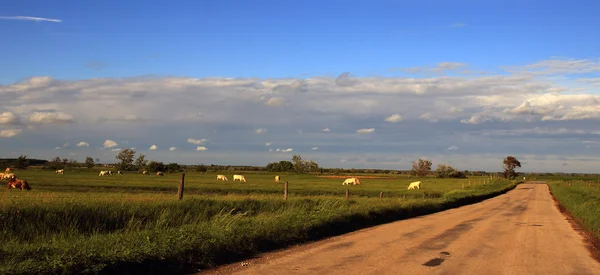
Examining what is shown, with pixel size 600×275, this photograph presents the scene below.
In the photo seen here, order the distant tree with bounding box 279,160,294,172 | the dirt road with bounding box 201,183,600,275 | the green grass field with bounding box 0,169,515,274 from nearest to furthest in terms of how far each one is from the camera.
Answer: the green grass field with bounding box 0,169,515,274 → the dirt road with bounding box 201,183,600,275 → the distant tree with bounding box 279,160,294,172

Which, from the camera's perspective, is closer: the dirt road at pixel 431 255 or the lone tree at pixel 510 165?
the dirt road at pixel 431 255

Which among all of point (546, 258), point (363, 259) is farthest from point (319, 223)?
point (546, 258)

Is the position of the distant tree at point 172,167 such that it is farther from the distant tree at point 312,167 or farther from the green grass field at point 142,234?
the green grass field at point 142,234

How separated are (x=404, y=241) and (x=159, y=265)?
7806 mm

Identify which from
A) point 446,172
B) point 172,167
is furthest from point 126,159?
point 446,172

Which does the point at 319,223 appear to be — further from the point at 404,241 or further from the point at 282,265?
the point at 282,265

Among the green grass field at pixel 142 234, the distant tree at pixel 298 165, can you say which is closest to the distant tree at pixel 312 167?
the distant tree at pixel 298 165

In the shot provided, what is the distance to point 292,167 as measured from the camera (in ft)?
620

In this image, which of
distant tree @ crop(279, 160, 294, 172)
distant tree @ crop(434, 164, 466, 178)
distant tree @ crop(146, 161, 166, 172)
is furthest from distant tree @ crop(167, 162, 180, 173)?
distant tree @ crop(434, 164, 466, 178)

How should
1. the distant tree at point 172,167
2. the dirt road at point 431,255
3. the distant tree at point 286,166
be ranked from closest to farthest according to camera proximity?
the dirt road at point 431,255
the distant tree at point 172,167
the distant tree at point 286,166

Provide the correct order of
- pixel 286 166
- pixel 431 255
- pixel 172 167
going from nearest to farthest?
pixel 431 255, pixel 172 167, pixel 286 166

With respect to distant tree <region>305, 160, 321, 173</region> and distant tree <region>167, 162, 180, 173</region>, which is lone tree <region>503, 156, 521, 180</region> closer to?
distant tree <region>305, 160, 321, 173</region>

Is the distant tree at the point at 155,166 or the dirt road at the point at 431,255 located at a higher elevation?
the distant tree at the point at 155,166

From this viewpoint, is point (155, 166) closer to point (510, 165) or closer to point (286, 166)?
point (286, 166)
